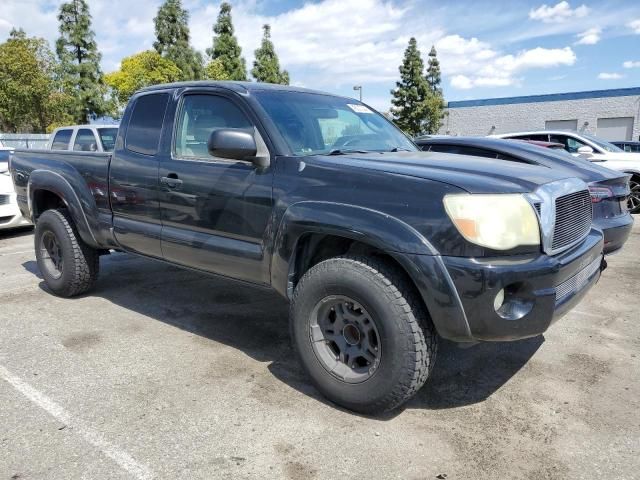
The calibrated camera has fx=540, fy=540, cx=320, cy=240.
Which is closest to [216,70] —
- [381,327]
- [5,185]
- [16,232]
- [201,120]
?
[16,232]

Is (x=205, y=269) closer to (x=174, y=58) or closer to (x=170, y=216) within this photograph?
(x=170, y=216)

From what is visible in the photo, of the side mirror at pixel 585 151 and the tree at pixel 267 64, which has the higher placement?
the tree at pixel 267 64

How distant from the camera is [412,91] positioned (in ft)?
141

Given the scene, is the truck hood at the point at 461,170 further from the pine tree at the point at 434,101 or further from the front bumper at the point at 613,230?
the pine tree at the point at 434,101

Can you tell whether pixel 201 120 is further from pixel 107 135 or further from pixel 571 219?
pixel 107 135

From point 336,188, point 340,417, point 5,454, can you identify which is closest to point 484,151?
point 336,188

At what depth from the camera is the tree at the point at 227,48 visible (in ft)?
124

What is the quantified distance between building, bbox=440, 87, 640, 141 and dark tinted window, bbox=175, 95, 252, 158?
131ft

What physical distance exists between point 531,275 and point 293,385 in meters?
1.58

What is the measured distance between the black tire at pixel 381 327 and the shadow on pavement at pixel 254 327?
22 centimetres

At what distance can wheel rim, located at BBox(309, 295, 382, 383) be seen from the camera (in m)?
2.90

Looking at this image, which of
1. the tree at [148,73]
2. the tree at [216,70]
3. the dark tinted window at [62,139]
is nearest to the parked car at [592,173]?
the dark tinted window at [62,139]

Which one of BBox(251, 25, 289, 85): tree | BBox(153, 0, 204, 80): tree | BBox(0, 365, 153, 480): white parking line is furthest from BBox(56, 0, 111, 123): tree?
BBox(0, 365, 153, 480): white parking line

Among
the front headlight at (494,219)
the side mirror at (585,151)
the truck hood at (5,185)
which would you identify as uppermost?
the front headlight at (494,219)
